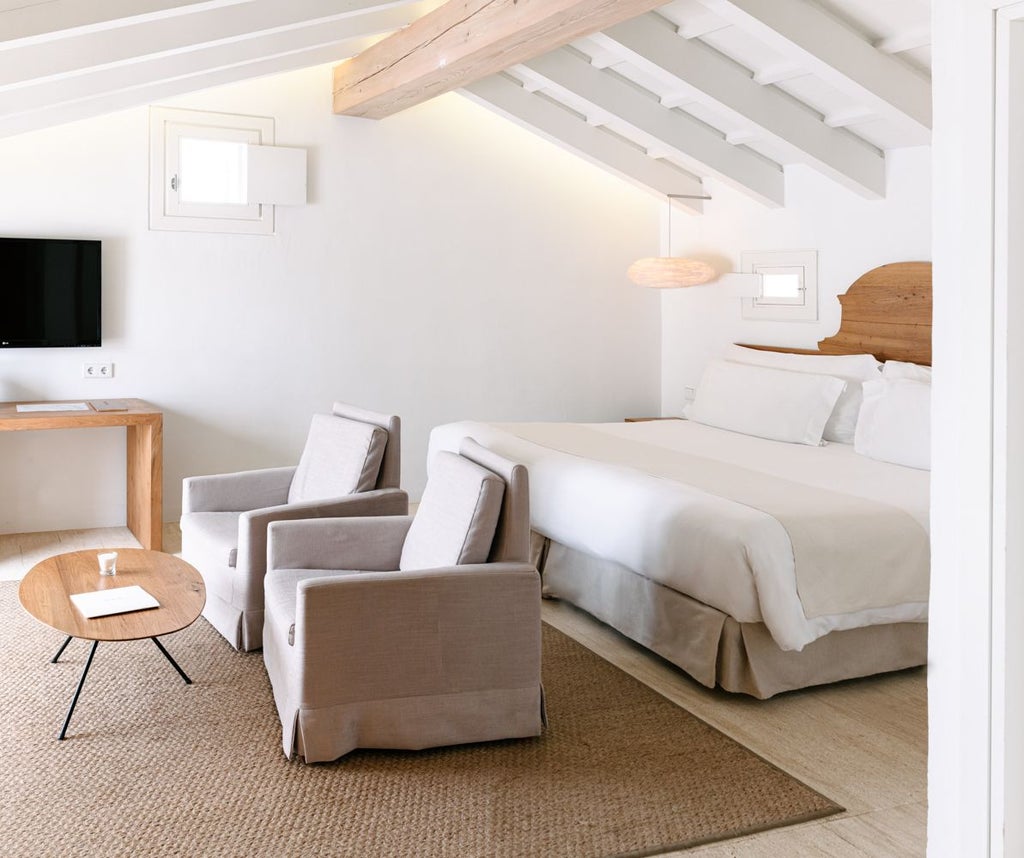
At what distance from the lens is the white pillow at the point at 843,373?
5.02 metres

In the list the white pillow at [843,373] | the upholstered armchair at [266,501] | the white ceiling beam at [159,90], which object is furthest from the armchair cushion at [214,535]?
the white pillow at [843,373]

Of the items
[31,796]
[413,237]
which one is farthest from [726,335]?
[31,796]

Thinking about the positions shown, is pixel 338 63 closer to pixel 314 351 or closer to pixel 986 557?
pixel 314 351

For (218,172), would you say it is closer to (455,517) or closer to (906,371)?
(455,517)

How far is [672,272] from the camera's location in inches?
255

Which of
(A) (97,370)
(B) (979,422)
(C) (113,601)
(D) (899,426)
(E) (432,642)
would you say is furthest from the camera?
(A) (97,370)

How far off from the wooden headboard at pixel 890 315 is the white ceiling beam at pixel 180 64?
103 inches

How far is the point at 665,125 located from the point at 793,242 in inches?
39.0

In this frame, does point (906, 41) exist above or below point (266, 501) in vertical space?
above

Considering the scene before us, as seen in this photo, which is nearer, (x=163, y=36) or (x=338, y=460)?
(x=163, y=36)

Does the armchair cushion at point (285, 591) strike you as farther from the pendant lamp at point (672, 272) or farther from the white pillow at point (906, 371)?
the pendant lamp at point (672, 272)

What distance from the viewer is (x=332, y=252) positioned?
610 centimetres

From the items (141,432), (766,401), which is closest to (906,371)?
(766,401)

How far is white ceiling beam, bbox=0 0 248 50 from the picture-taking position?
2.40m
